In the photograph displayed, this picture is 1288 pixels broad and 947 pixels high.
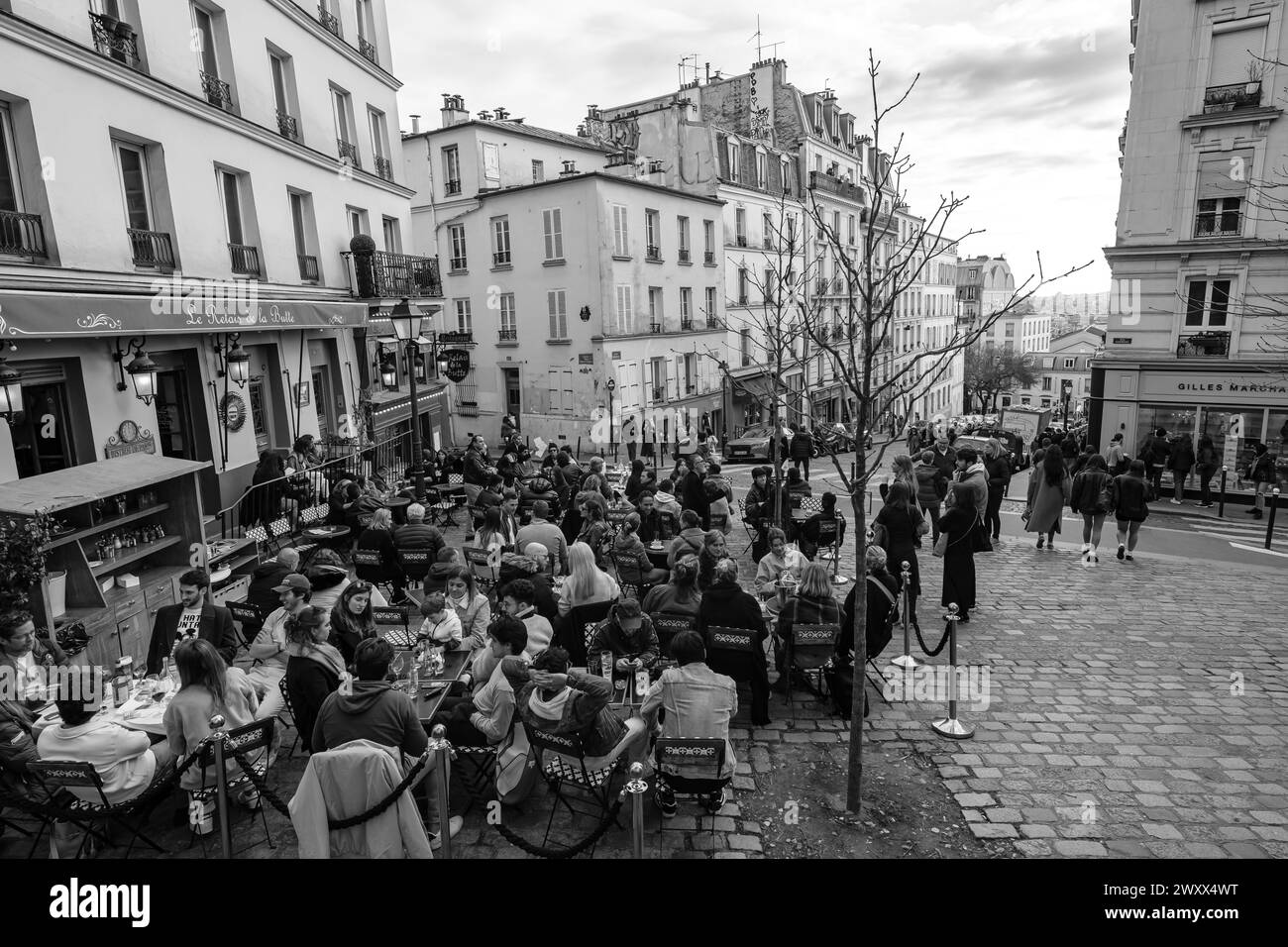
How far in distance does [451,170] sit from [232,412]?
67.1ft

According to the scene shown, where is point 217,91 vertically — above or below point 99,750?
above

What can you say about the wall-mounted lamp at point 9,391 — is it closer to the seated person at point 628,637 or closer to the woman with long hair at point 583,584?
the woman with long hair at point 583,584

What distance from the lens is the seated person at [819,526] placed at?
10695 mm

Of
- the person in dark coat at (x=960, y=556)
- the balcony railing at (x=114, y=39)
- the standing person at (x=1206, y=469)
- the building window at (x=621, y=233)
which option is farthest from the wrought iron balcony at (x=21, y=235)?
the standing person at (x=1206, y=469)

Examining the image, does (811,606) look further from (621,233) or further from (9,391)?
(621,233)

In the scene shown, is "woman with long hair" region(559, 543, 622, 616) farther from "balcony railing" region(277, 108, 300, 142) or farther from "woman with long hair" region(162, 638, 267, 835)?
"balcony railing" region(277, 108, 300, 142)

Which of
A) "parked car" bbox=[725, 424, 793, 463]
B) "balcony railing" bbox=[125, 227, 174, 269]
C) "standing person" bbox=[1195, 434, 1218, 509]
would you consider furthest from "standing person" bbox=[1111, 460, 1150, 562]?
"balcony railing" bbox=[125, 227, 174, 269]

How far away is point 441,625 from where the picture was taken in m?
6.53

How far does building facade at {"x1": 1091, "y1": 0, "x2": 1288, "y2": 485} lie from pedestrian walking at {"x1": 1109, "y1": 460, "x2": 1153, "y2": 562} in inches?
373

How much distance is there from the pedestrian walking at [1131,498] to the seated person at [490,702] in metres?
10.8

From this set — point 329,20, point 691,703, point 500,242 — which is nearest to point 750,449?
point 500,242
